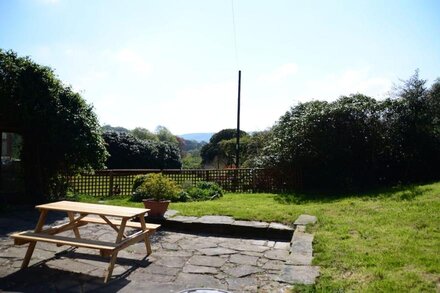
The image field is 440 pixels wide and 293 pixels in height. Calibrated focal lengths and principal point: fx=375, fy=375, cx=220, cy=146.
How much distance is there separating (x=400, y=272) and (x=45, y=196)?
8.10 m

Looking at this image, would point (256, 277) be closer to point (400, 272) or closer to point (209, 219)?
point (400, 272)

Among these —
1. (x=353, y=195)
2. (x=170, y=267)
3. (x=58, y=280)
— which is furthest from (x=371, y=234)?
(x=353, y=195)

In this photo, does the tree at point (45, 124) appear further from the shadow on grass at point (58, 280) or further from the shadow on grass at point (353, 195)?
the shadow on grass at point (353, 195)

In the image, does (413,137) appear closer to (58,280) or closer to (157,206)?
(157,206)

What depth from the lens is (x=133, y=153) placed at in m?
24.1

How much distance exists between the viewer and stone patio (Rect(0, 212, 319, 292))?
4043mm

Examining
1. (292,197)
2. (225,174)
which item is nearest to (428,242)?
(292,197)

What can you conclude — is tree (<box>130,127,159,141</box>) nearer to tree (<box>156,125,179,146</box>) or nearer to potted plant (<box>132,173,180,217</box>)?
tree (<box>156,125,179,146</box>)

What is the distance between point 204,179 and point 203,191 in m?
2.18

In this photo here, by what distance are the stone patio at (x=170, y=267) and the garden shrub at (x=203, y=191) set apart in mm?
4428

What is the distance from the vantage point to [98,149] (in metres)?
9.23

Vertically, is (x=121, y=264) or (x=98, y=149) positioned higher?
(x=98, y=149)

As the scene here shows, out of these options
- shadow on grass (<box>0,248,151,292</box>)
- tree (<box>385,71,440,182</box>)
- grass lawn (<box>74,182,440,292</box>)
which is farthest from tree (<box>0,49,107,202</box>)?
tree (<box>385,71,440,182</box>)

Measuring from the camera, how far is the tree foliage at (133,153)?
2355cm
